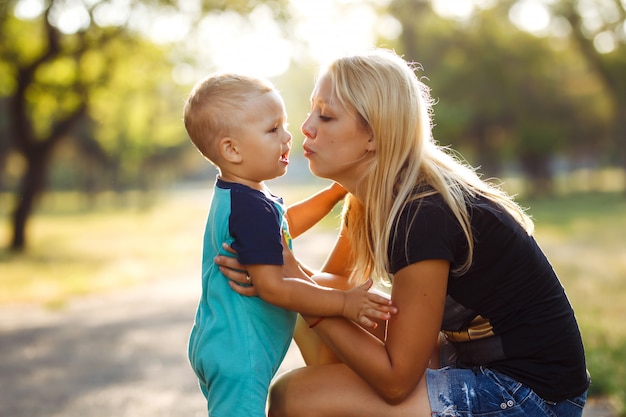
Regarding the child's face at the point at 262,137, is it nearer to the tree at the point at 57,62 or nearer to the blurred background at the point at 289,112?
the blurred background at the point at 289,112

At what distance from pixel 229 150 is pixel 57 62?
1705 centimetres

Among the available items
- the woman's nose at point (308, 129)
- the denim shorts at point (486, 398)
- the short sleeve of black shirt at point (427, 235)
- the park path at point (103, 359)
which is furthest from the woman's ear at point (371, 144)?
the park path at point (103, 359)

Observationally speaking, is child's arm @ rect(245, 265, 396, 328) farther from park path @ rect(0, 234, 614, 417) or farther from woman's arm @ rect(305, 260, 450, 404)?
park path @ rect(0, 234, 614, 417)

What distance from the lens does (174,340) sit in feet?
25.6

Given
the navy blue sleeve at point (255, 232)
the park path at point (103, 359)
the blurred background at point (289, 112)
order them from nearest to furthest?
the navy blue sleeve at point (255, 232)
the park path at point (103, 359)
the blurred background at point (289, 112)

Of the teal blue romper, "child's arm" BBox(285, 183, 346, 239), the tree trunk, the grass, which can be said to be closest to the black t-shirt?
the teal blue romper

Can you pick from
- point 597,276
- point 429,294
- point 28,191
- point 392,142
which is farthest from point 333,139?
point 28,191

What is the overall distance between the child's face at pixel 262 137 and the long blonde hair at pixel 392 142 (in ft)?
0.75

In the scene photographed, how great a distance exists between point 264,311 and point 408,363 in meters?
0.51

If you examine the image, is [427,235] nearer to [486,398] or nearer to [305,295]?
[305,295]

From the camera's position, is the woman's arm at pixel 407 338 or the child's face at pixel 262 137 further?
the child's face at pixel 262 137

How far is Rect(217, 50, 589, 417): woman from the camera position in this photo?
2.43 m

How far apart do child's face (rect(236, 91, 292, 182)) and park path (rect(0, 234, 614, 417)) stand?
267cm

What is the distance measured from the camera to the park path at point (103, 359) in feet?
17.8
